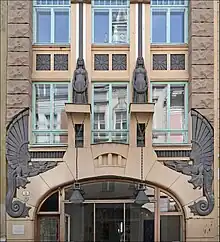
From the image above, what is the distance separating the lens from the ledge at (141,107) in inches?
758

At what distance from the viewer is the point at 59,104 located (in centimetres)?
2000

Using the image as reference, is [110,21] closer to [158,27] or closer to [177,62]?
[158,27]

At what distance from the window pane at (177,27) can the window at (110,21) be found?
4.35ft

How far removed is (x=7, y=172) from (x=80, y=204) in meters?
2.25

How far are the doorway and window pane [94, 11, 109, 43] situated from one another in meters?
4.85

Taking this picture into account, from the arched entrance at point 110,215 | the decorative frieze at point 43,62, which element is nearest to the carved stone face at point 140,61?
the decorative frieze at point 43,62

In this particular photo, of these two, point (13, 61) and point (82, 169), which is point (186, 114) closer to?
point (82, 169)

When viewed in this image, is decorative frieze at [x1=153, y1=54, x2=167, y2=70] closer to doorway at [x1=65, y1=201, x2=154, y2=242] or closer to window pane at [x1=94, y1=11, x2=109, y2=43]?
window pane at [x1=94, y1=11, x2=109, y2=43]

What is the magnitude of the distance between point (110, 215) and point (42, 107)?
3.67 metres

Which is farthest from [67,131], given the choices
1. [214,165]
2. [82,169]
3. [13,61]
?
[214,165]

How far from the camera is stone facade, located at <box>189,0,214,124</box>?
19.6 meters

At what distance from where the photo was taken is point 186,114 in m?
20.0

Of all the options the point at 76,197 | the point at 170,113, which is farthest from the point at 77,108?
the point at 170,113

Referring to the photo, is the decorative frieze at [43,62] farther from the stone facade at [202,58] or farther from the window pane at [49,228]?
the window pane at [49,228]
